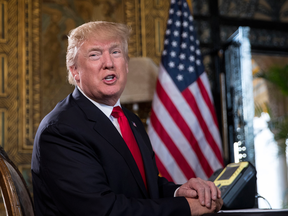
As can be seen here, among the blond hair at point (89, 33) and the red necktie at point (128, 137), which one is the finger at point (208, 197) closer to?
the red necktie at point (128, 137)

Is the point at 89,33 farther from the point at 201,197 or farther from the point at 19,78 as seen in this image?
the point at 19,78

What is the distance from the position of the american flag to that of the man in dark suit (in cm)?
190

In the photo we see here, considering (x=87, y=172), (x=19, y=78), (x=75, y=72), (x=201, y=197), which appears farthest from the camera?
(x=19, y=78)

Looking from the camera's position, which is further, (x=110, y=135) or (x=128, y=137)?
(x=128, y=137)

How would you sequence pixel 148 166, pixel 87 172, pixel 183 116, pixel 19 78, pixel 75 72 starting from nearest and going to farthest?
1. pixel 87 172
2. pixel 148 166
3. pixel 75 72
4. pixel 183 116
5. pixel 19 78

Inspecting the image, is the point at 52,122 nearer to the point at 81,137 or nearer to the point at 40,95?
the point at 81,137

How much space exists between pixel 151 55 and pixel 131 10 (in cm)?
67

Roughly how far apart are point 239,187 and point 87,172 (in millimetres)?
832

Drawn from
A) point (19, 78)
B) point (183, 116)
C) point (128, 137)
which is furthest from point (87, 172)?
point (19, 78)

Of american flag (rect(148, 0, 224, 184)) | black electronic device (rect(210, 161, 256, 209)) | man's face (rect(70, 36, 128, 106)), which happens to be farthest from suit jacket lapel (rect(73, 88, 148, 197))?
american flag (rect(148, 0, 224, 184))

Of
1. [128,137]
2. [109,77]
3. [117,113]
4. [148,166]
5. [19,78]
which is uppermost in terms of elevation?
[19,78]

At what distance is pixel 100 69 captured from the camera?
169 cm

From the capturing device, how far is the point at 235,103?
15.5ft

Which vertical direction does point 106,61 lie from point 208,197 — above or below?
above
